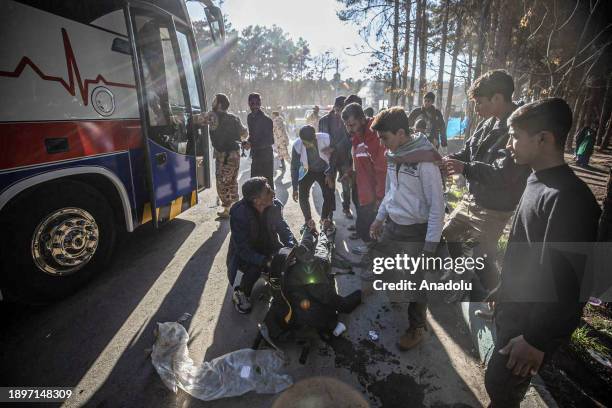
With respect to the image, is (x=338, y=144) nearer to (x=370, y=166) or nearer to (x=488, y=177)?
(x=370, y=166)

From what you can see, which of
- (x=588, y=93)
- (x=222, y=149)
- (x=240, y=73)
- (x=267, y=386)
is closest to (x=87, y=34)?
(x=222, y=149)

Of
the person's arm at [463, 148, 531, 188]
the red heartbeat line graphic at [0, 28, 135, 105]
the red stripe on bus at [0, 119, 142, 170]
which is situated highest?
the red heartbeat line graphic at [0, 28, 135, 105]

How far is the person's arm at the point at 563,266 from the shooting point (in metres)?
1.16

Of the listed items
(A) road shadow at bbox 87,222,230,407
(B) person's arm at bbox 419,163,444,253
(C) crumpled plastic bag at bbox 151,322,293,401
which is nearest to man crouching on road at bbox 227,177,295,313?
(A) road shadow at bbox 87,222,230,407

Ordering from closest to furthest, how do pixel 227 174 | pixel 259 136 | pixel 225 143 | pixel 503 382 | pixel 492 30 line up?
pixel 503 382 → pixel 225 143 → pixel 227 174 → pixel 259 136 → pixel 492 30

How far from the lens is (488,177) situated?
2.29 m

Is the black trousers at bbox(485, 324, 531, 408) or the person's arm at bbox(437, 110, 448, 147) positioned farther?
the person's arm at bbox(437, 110, 448, 147)

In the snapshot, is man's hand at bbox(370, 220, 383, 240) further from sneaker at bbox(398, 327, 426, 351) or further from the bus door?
the bus door

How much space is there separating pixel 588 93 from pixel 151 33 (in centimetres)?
1888

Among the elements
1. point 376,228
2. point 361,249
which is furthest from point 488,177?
point 361,249

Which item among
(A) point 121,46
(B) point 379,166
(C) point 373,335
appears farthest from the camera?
(B) point 379,166

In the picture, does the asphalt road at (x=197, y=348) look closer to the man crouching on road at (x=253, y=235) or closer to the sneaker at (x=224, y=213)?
the man crouching on road at (x=253, y=235)

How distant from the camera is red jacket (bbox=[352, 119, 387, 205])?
3.75 metres

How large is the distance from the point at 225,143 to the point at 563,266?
15.9 feet
